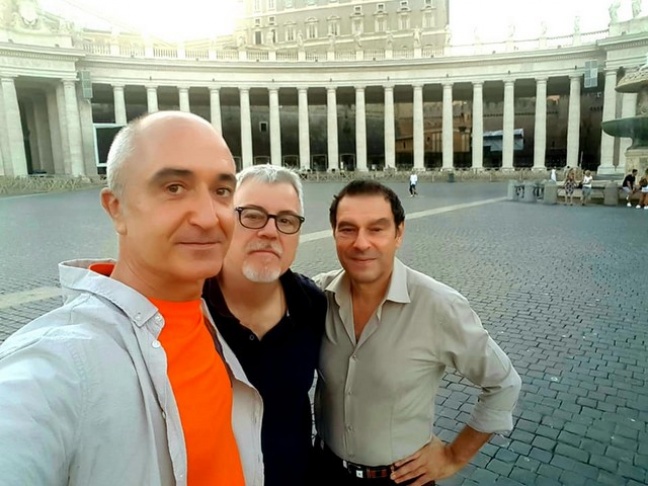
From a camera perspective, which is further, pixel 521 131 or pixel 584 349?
pixel 521 131

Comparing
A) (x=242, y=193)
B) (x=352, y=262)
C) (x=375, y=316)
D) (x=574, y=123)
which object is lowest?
(x=375, y=316)

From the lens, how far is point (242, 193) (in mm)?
1952

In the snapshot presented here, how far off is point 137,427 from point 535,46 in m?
49.9

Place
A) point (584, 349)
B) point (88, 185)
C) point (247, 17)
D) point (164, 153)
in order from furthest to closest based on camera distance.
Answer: point (247, 17), point (88, 185), point (584, 349), point (164, 153)

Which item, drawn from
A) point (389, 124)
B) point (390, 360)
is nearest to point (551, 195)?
point (390, 360)

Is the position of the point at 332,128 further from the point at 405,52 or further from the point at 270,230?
the point at 270,230

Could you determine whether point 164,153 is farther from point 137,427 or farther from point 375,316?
point 375,316

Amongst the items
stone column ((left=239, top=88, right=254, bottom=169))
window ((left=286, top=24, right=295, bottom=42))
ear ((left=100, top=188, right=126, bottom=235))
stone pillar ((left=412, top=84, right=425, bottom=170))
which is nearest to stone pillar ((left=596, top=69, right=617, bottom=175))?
stone pillar ((left=412, top=84, right=425, bottom=170))

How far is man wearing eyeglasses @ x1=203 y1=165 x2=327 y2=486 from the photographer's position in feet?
6.00

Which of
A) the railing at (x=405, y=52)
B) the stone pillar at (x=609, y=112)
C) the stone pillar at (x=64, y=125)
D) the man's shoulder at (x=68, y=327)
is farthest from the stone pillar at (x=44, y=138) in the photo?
the stone pillar at (x=609, y=112)

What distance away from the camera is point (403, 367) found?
1987 millimetres

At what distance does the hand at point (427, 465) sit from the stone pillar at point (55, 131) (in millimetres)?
42345

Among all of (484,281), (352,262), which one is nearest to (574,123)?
(484,281)

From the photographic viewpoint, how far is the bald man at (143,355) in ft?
3.22
